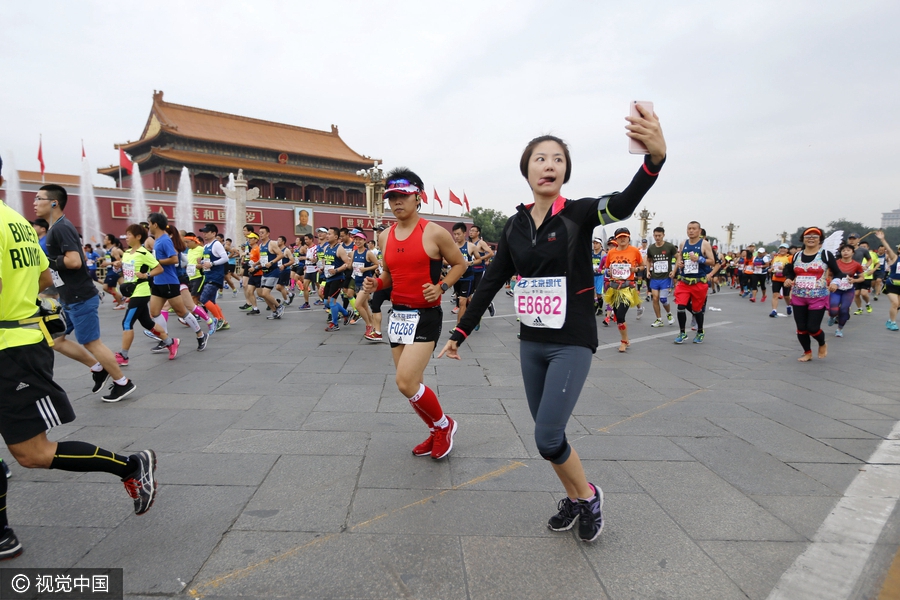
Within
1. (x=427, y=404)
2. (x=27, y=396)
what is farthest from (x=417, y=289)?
(x=27, y=396)

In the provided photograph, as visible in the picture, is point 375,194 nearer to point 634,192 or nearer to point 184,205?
point 184,205

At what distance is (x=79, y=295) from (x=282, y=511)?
10.6 ft

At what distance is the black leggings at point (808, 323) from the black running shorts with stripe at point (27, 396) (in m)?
7.54

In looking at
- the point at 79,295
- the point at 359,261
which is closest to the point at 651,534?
the point at 79,295

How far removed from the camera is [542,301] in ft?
7.90

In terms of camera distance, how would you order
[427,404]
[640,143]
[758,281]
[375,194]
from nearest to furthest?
[640,143] → [427,404] → [758,281] → [375,194]

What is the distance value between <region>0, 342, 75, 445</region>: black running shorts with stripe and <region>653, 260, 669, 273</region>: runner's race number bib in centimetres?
892

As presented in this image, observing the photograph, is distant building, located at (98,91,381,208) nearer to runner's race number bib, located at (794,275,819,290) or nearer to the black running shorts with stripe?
runner's race number bib, located at (794,275,819,290)

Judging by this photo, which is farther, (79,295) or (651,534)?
(79,295)

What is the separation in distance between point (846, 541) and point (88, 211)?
3542 centimetres

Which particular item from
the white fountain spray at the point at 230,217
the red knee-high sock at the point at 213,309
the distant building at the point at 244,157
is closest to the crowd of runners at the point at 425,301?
the red knee-high sock at the point at 213,309

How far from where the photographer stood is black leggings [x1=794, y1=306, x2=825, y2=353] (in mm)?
6547

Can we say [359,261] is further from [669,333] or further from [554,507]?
[554,507]

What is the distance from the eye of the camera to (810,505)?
2.73 m
